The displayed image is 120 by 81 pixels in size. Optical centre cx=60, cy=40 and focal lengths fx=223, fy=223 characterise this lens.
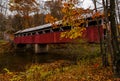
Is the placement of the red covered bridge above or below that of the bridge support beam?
above

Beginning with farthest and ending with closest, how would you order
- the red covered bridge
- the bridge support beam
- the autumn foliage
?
the bridge support beam
the red covered bridge
the autumn foliage

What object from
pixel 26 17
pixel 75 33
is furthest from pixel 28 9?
pixel 75 33

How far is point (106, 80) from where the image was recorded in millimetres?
8836

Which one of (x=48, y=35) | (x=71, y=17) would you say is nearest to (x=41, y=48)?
(x=48, y=35)

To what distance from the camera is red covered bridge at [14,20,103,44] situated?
67.8ft

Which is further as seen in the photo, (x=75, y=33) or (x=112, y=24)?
(x=75, y=33)

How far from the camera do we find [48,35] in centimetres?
2870

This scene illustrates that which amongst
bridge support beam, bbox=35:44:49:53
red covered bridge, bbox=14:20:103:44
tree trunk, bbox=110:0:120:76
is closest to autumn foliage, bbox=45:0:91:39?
tree trunk, bbox=110:0:120:76

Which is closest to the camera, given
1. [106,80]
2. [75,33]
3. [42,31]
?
[106,80]

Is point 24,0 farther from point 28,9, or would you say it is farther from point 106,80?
point 106,80

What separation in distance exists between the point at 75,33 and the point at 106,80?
357 centimetres

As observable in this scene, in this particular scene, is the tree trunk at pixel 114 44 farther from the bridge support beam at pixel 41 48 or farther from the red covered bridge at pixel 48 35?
the bridge support beam at pixel 41 48

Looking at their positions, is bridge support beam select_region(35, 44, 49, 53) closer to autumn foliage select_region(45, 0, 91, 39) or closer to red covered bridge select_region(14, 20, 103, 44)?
red covered bridge select_region(14, 20, 103, 44)

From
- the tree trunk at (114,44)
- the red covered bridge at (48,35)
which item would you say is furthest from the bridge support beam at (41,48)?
the tree trunk at (114,44)
